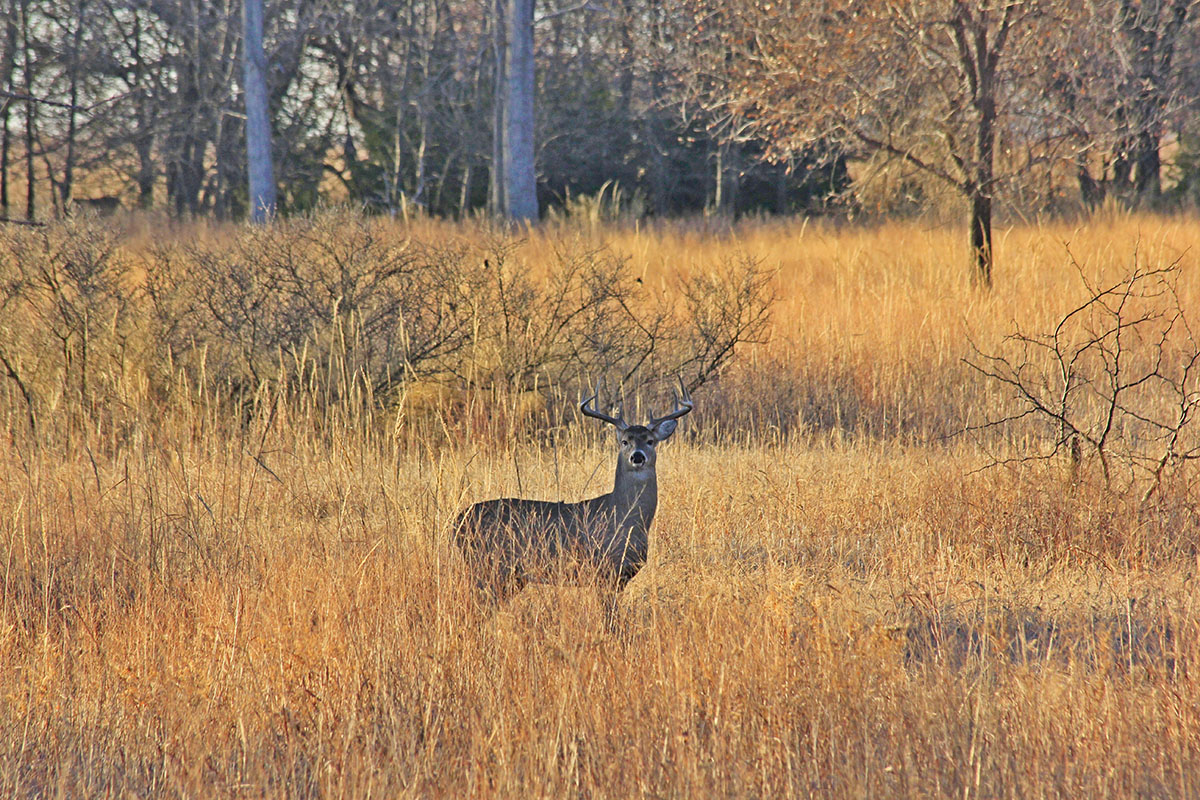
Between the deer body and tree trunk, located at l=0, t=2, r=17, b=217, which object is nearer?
the deer body

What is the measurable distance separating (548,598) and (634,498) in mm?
604

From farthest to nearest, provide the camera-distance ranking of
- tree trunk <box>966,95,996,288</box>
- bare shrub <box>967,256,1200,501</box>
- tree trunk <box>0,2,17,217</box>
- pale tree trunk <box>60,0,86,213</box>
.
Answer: pale tree trunk <box>60,0,86,213</box>, tree trunk <box>0,2,17,217</box>, tree trunk <box>966,95,996,288</box>, bare shrub <box>967,256,1200,501</box>

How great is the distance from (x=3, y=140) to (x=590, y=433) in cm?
2191

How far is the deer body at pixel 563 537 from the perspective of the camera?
4641mm

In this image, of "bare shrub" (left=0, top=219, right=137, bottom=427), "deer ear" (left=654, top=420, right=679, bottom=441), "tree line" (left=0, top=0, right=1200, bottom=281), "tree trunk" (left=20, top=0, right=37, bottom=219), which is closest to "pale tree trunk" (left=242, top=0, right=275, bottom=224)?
"tree line" (left=0, top=0, right=1200, bottom=281)

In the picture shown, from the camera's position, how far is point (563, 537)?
4738 millimetres

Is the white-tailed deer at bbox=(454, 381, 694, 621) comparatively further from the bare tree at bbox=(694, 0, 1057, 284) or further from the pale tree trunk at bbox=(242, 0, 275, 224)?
the pale tree trunk at bbox=(242, 0, 275, 224)

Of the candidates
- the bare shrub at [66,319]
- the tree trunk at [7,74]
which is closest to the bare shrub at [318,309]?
the bare shrub at [66,319]

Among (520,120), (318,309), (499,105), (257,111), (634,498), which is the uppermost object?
(499,105)

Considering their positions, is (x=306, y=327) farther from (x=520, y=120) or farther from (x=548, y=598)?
(x=520, y=120)

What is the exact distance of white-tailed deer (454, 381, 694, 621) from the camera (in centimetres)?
464

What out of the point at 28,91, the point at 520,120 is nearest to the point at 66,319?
the point at 520,120

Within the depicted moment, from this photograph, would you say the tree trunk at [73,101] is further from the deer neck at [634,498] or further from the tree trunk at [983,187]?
the deer neck at [634,498]

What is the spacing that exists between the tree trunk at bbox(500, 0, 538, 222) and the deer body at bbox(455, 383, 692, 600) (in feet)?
42.9
